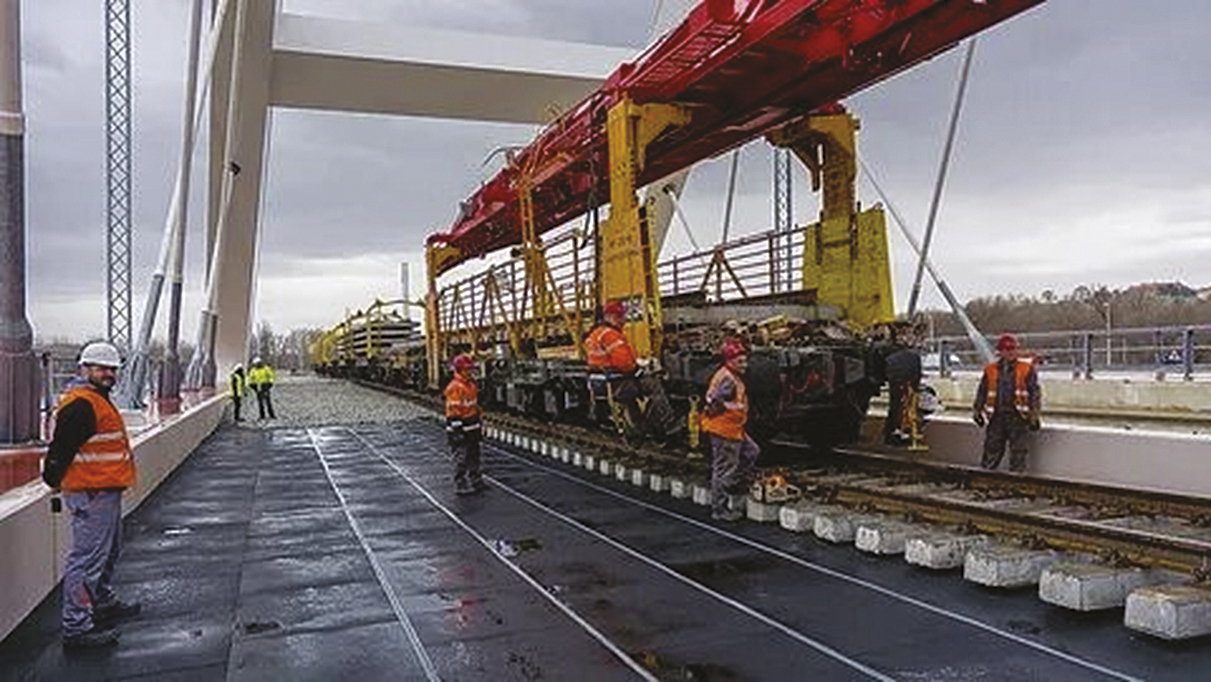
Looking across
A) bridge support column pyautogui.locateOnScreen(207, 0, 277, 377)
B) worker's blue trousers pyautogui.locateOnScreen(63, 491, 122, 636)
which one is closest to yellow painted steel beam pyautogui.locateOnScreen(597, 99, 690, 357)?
worker's blue trousers pyautogui.locateOnScreen(63, 491, 122, 636)

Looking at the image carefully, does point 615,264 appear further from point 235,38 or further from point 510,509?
point 235,38

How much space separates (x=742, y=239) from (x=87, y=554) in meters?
7.81

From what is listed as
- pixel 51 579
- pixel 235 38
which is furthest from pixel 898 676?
pixel 235 38

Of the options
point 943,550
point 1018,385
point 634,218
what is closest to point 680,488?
point 634,218

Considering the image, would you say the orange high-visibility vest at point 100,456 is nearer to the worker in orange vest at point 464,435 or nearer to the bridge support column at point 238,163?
the worker in orange vest at point 464,435

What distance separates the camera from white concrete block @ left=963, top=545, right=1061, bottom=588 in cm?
567

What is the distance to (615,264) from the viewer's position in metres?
9.60

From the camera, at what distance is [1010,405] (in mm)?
8812

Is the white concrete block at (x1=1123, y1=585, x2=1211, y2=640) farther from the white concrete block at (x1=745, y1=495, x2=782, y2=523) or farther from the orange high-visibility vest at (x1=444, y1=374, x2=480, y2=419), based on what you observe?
the orange high-visibility vest at (x1=444, y1=374, x2=480, y2=419)

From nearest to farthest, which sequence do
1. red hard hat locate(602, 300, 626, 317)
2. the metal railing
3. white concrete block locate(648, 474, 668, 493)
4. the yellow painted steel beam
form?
the yellow painted steel beam < red hard hat locate(602, 300, 626, 317) < white concrete block locate(648, 474, 668, 493) < the metal railing

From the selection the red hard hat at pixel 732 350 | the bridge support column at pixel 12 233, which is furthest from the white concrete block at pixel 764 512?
the bridge support column at pixel 12 233

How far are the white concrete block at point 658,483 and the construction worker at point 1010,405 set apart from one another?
9.07 ft

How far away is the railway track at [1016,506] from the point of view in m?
5.70

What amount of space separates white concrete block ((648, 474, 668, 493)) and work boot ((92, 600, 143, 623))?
479 centimetres
